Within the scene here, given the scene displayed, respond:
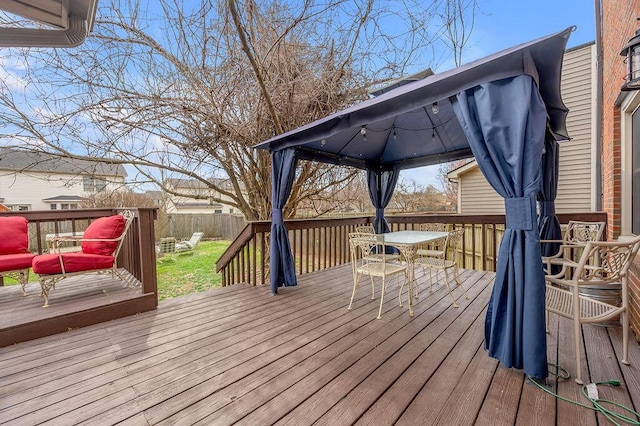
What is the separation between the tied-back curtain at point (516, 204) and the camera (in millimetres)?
1736

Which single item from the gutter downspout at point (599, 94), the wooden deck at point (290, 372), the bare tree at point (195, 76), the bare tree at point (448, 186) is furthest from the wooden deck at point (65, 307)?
the bare tree at point (448, 186)

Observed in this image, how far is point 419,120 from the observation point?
359cm

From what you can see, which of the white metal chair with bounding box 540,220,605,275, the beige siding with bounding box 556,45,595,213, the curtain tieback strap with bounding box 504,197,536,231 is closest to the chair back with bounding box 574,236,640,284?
the curtain tieback strap with bounding box 504,197,536,231

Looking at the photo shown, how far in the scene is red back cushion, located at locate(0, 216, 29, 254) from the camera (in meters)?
3.36

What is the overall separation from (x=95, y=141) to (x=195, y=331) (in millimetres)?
4016

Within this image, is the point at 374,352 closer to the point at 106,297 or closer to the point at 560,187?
the point at 106,297

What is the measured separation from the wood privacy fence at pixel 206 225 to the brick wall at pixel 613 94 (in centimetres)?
1075

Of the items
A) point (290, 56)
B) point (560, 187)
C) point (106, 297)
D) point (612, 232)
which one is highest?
point (290, 56)

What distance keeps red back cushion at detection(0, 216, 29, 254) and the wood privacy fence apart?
8.07m

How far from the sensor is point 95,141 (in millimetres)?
4555

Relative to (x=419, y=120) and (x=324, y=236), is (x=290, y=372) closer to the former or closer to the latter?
(x=324, y=236)

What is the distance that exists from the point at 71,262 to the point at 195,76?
3187 mm

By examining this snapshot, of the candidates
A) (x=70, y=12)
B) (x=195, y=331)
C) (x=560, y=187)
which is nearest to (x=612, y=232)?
(x=560, y=187)

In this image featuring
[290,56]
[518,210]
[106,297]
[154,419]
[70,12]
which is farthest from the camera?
[290,56]
